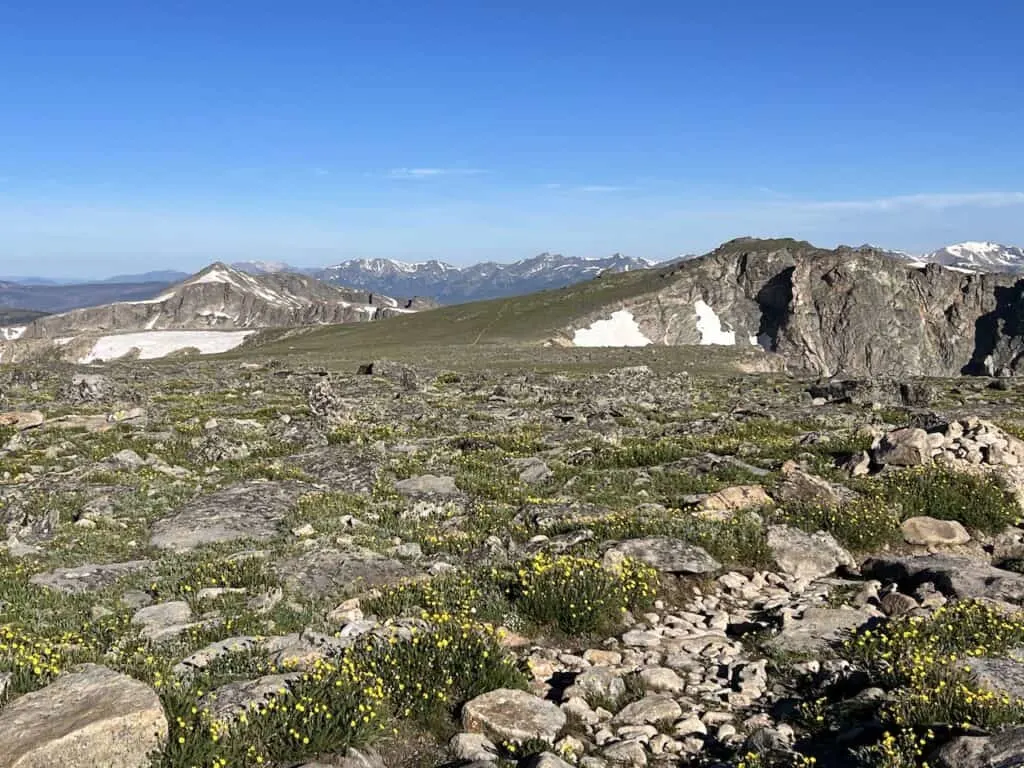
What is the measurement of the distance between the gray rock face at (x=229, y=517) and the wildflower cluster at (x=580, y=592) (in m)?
6.21

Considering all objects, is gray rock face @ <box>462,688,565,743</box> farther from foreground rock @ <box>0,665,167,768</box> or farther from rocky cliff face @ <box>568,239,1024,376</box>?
rocky cliff face @ <box>568,239,1024,376</box>

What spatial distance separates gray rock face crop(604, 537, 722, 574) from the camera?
39.2 feet

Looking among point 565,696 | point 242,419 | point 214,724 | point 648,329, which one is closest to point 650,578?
point 565,696

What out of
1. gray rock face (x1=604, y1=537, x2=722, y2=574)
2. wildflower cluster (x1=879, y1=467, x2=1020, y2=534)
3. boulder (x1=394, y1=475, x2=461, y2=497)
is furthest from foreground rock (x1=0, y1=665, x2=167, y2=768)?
wildflower cluster (x1=879, y1=467, x2=1020, y2=534)

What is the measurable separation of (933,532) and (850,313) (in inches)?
6639

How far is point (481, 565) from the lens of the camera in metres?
12.5

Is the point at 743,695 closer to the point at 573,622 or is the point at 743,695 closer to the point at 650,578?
the point at 573,622

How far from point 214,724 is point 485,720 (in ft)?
8.34

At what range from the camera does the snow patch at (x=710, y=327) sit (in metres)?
→ 167

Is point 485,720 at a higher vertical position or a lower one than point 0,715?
lower

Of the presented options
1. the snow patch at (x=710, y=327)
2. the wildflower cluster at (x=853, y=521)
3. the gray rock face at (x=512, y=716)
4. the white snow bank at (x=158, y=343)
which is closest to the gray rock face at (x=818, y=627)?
the gray rock face at (x=512, y=716)

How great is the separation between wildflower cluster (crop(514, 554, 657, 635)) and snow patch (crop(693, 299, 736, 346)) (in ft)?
524

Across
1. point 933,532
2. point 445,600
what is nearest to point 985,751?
point 445,600

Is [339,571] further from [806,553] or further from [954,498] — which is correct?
[954,498]
